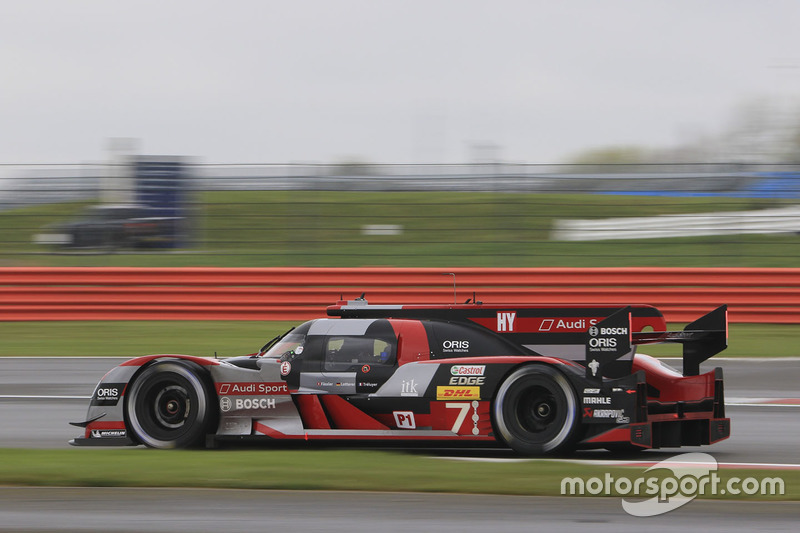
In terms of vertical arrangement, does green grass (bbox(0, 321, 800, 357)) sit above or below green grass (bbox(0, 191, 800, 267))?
below

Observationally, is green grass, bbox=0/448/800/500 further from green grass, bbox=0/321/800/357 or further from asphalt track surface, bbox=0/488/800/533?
green grass, bbox=0/321/800/357

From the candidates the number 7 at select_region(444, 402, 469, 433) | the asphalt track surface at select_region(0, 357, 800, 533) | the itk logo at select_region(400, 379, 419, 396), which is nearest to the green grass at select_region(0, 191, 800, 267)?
the itk logo at select_region(400, 379, 419, 396)

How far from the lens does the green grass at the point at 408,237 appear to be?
18797 millimetres

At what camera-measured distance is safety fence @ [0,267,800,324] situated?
55.8 ft

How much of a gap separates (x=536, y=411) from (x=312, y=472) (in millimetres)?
1850

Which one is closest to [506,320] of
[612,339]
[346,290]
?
[612,339]

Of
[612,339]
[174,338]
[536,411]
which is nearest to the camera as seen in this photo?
[612,339]

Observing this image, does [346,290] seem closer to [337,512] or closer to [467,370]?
[467,370]

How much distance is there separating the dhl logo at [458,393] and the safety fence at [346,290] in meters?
9.25

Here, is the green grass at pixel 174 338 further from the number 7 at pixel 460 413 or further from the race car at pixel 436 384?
the number 7 at pixel 460 413

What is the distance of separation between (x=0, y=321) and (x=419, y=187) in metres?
8.11

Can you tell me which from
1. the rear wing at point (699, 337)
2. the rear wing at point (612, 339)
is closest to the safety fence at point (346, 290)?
the rear wing at point (699, 337)

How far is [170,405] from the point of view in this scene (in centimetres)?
804

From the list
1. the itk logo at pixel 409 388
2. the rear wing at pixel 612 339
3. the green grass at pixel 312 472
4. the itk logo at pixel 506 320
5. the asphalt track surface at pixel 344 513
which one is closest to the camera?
the asphalt track surface at pixel 344 513
